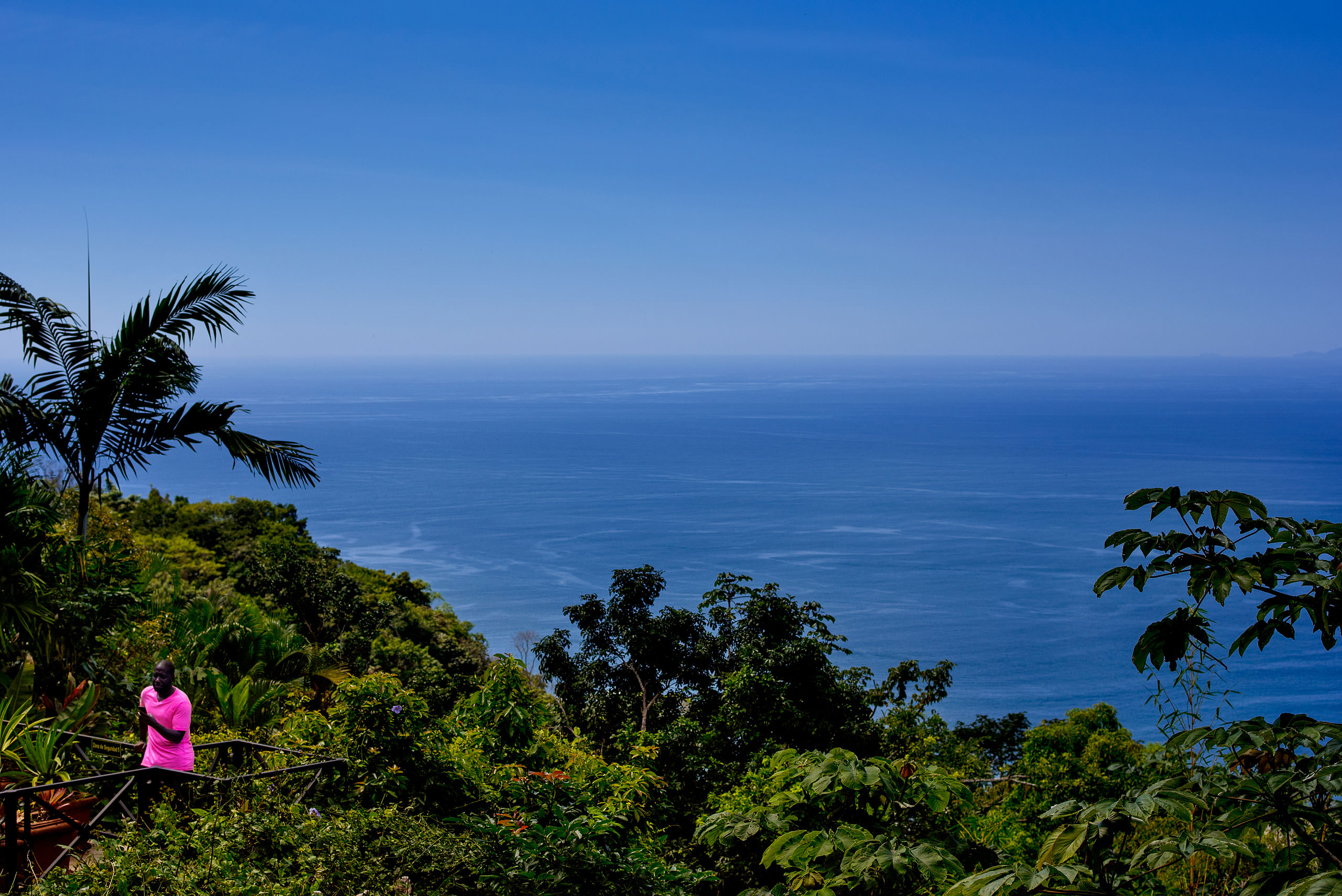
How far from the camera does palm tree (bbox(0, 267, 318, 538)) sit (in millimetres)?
7691

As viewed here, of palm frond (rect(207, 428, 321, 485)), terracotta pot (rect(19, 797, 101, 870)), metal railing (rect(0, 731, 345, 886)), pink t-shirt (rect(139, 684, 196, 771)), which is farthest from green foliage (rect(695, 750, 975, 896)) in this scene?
palm frond (rect(207, 428, 321, 485))

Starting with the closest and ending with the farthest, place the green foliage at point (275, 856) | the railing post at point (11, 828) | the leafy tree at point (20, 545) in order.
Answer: the green foliage at point (275, 856) < the railing post at point (11, 828) < the leafy tree at point (20, 545)

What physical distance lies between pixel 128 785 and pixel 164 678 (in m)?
1.03

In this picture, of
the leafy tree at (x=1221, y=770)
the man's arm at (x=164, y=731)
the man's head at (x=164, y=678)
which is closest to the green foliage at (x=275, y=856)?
the man's arm at (x=164, y=731)

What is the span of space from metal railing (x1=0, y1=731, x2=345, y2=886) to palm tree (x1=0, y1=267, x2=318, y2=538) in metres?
2.71

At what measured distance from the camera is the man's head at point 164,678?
5.72m

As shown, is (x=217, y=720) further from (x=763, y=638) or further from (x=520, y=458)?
(x=520, y=458)

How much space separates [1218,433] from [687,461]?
4316 inches

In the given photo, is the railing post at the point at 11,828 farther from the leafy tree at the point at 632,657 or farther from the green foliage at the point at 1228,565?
the leafy tree at the point at 632,657

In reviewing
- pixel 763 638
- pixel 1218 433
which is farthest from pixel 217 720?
Answer: pixel 1218 433

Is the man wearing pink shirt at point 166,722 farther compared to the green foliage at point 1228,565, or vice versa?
the man wearing pink shirt at point 166,722

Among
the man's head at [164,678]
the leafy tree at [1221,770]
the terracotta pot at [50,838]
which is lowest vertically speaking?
the terracotta pot at [50,838]

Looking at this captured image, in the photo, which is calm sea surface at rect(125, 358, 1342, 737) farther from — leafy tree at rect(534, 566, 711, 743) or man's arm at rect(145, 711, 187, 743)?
man's arm at rect(145, 711, 187, 743)

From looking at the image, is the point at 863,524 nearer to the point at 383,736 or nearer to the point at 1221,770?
the point at 383,736
